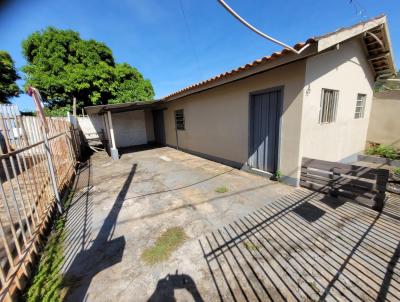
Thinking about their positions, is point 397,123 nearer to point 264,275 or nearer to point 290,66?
point 290,66

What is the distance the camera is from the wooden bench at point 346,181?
315cm

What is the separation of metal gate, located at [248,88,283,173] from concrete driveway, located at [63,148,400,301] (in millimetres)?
955

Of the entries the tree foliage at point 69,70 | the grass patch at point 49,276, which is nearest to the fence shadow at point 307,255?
the grass patch at point 49,276

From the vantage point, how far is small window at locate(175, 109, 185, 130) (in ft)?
29.8

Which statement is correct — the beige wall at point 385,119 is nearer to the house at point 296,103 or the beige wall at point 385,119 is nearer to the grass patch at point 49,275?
the house at point 296,103

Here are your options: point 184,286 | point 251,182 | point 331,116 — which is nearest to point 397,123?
point 331,116

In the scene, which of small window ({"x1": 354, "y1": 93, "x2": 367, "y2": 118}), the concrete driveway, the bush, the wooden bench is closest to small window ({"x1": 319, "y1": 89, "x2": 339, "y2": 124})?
the wooden bench

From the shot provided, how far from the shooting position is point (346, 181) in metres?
3.59

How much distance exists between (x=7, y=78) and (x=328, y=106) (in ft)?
77.0

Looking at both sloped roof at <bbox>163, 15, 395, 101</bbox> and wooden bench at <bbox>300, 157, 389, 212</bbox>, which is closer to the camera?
wooden bench at <bbox>300, 157, 389, 212</bbox>

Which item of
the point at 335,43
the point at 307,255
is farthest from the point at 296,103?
the point at 307,255

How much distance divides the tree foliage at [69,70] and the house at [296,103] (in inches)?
345

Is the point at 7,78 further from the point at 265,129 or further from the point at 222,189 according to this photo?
the point at 265,129

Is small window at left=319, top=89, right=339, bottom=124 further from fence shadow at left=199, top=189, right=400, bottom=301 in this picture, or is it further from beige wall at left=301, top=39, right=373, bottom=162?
fence shadow at left=199, top=189, right=400, bottom=301
